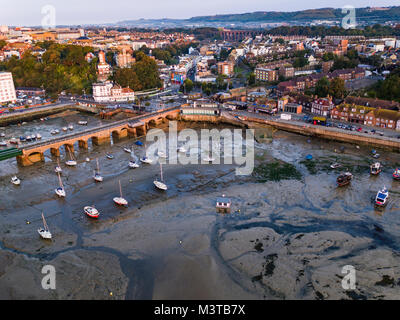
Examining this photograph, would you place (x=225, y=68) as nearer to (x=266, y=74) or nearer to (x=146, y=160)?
(x=266, y=74)

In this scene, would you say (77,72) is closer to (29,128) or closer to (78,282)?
(29,128)

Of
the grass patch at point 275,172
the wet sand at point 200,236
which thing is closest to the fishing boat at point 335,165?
the wet sand at point 200,236

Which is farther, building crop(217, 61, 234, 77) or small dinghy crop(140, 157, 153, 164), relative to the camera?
building crop(217, 61, 234, 77)

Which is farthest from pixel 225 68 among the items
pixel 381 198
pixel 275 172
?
pixel 381 198

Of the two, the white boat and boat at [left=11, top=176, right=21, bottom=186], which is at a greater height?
the white boat

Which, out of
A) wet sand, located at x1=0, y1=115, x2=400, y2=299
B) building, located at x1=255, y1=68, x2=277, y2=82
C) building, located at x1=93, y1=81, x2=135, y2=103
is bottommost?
wet sand, located at x1=0, y1=115, x2=400, y2=299

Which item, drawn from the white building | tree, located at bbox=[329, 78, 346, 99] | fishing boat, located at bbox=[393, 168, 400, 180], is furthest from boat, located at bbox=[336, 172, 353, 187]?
the white building

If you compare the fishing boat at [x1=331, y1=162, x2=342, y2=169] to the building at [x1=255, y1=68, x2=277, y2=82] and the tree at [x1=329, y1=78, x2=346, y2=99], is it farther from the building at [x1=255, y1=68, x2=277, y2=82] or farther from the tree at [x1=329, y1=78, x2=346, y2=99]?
the building at [x1=255, y1=68, x2=277, y2=82]
